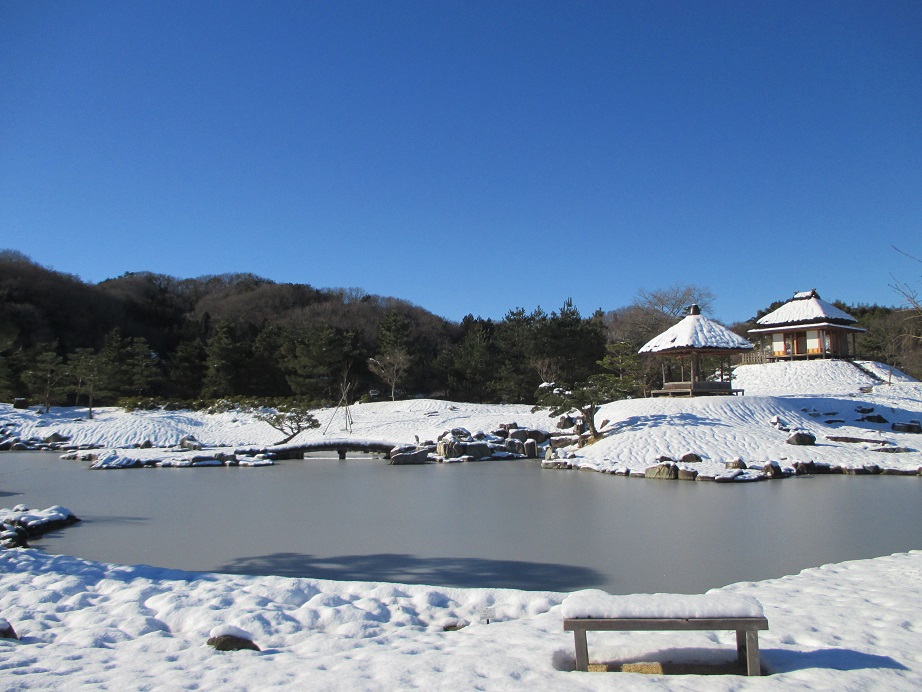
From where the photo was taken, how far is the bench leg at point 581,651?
246cm

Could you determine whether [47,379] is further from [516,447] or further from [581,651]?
[581,651]

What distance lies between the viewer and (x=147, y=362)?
24.5 metres

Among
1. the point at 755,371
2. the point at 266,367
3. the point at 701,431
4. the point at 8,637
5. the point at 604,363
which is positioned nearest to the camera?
the point at 8,637

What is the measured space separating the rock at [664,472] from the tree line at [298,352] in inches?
196

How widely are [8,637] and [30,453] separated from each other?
53.4ft

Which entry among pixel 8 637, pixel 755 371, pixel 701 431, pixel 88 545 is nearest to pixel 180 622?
pixel 8 637

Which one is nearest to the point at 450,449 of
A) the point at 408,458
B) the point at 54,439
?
the point at 408,458

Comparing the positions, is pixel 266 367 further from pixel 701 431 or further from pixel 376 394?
pixel 701 431

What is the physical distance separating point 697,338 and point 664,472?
6651 millimetres

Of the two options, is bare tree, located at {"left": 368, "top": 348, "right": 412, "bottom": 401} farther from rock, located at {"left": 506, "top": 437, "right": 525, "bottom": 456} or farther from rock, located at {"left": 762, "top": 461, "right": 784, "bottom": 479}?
rock, located at {"left": 762, "top": 461, "right": 784, "bottom": 479}

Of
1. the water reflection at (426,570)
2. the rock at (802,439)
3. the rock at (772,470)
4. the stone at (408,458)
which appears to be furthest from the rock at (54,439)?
the rock at (802,439)

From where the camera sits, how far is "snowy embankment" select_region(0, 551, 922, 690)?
94.7 inches

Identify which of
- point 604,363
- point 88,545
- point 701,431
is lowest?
point 88,545

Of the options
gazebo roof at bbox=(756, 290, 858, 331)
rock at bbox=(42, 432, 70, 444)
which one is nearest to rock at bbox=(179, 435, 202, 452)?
rock at bbox=(42, 432, 70, 444)
